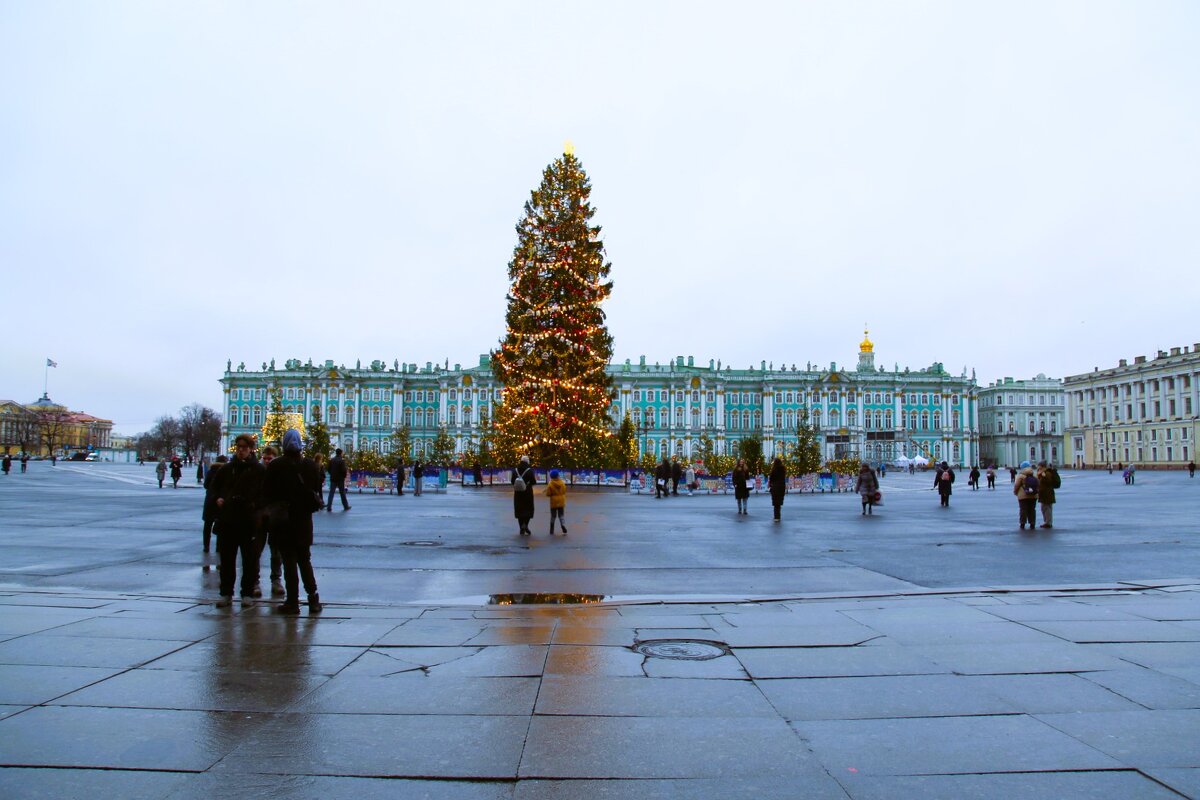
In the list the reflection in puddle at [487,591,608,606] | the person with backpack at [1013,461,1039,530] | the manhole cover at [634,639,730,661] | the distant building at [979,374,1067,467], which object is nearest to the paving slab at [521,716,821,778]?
the manhole cover at [634,639,730,661]

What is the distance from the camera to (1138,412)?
349 ft

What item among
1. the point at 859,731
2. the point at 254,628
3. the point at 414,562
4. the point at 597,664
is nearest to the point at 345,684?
the point at 597,664

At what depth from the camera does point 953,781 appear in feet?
11.9

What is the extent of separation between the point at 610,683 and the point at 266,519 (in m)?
4.59

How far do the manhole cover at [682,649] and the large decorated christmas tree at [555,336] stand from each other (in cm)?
3192

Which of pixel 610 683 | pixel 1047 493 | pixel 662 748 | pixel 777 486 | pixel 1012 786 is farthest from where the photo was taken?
pixel 777 486

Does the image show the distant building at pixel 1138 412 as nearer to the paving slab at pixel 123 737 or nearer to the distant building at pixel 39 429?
the paving slab at pixel 123 737

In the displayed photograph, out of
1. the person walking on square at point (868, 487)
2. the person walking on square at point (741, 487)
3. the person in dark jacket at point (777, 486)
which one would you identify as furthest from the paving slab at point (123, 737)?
the person walking on square at point (868, 487)

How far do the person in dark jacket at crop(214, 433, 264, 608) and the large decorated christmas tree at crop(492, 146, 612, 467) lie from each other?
29.3 metres

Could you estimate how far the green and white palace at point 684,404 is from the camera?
106 meters

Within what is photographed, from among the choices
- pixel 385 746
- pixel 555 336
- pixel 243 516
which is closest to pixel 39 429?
pixel 555 336

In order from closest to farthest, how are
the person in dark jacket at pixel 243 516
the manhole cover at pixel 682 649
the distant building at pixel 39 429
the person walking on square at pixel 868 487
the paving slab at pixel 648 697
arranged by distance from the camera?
the paving slab at pixel 648 697
the manhole cover at pixel 682 649
the person in dark jacket at pixel 243 516
the person walking on square at pixel 868 487
the distant building at pixel 39 429

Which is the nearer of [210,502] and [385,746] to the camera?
[385,746]

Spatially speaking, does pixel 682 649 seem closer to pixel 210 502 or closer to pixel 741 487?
pixel 210 502
